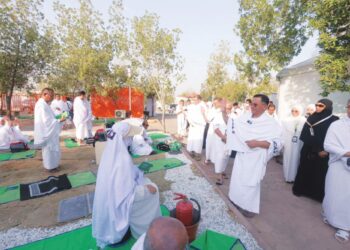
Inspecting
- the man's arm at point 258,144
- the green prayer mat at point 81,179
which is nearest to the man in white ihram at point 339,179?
the man's arm at point 258,144

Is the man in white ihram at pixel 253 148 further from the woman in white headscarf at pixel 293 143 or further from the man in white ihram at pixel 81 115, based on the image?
the man in white ihram at pixel 81 115

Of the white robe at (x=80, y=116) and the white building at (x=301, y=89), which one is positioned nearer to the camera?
the white building at (x=301, y=89)

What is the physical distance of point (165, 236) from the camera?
3.52 ft

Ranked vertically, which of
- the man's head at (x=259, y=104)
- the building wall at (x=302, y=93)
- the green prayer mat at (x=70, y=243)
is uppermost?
the building wall at (x=302, y=93)

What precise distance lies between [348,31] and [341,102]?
3.39 metres

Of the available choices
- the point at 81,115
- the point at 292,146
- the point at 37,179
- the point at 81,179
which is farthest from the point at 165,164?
the point at 81,115

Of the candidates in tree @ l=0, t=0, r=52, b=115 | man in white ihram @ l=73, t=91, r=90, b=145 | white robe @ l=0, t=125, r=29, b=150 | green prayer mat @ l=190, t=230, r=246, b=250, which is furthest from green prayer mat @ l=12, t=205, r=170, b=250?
tree @ l=0, t=0, r=52, b=115

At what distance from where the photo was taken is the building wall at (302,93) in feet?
24.8

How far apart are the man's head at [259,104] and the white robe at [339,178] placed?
106 centimetres

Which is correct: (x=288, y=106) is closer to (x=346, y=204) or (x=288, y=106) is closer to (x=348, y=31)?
(x=348, y=31)

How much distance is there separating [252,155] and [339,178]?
4.13 ft

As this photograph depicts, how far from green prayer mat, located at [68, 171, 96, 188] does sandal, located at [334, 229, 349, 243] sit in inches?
183

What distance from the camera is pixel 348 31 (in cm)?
490

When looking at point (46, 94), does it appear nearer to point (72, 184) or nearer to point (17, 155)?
point (72, 184)
